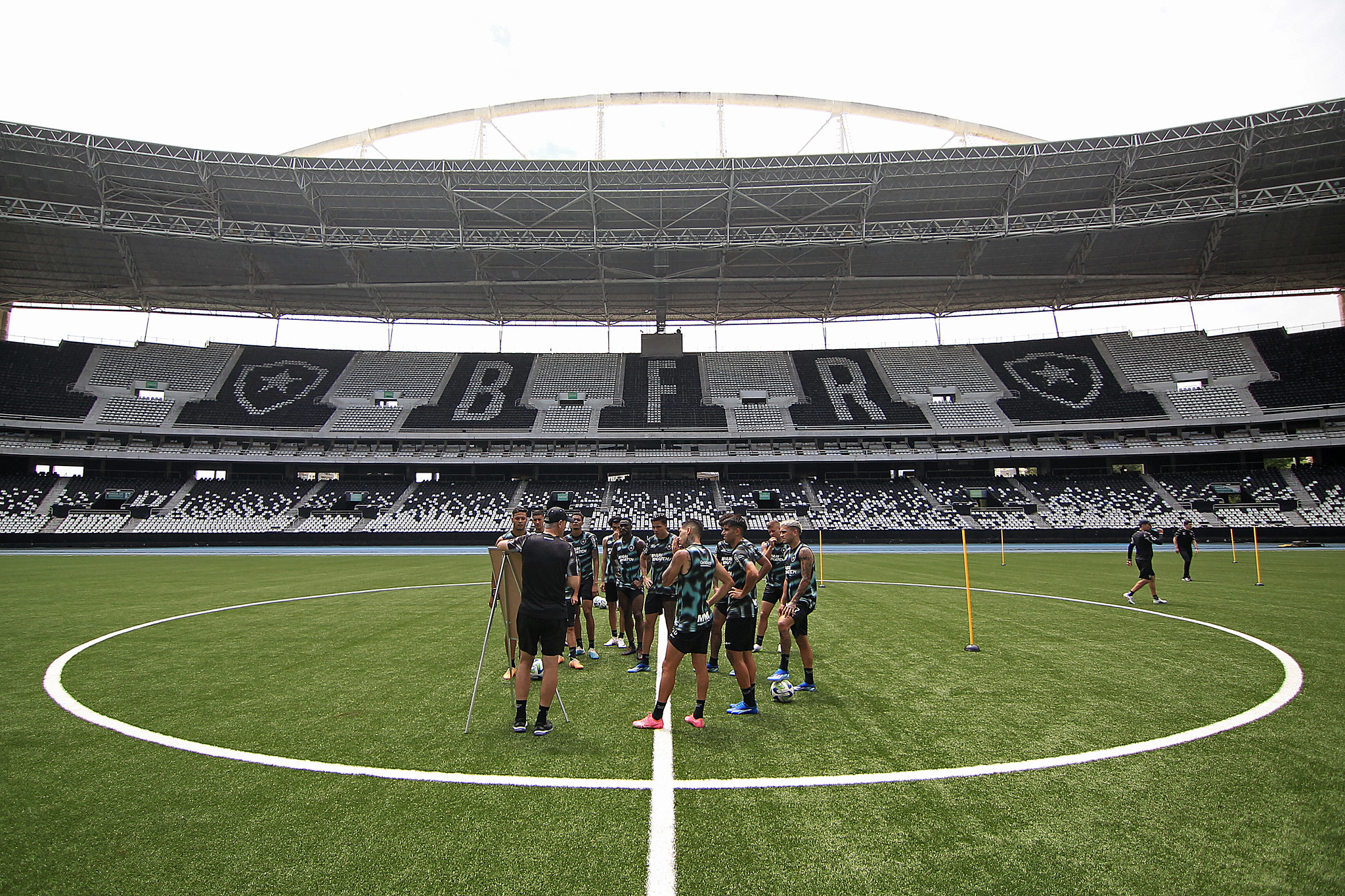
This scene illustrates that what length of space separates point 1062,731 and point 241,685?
8.94 m

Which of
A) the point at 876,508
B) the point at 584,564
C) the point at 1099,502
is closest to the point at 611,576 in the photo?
the point at 584,564

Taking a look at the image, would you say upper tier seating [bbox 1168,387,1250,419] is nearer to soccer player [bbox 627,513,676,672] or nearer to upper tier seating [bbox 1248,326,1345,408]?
upper tier seating [bbox 1248,326,1345,408]

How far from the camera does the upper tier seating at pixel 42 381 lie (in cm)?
4034

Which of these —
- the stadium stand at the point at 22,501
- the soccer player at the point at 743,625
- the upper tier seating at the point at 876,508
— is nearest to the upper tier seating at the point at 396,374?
the stadium stand at the point at 22,501

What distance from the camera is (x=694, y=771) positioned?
482 centimetres

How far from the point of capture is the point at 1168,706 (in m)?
6.27

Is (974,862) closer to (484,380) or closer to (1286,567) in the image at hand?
(1286,567)

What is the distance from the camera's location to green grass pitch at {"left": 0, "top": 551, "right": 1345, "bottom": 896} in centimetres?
343

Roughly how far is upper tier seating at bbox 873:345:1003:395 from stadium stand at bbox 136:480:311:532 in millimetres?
46126

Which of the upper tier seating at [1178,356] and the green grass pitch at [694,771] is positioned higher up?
the upper tier seating at [1178,356]

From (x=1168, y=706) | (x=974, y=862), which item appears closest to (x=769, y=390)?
(x=1168, y=706)

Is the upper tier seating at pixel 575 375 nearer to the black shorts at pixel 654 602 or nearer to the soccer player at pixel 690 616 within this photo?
the black shorts at pixel 654 602

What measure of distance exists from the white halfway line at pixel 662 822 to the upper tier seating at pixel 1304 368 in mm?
53294

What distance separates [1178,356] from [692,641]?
5605 centimetres
